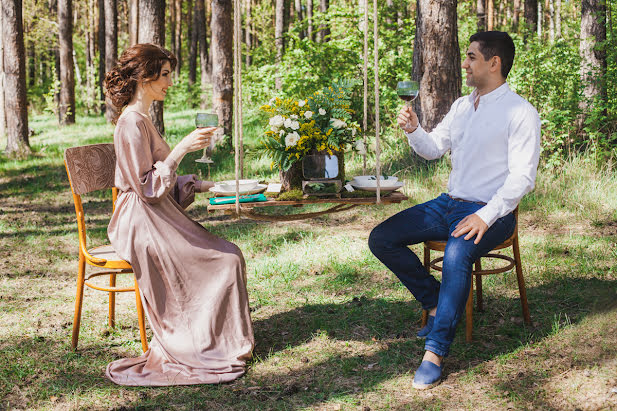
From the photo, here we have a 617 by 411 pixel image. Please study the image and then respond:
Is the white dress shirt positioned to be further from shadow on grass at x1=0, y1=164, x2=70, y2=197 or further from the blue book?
shadow on grass at x1=0, y1=164, x2=70, y2=197

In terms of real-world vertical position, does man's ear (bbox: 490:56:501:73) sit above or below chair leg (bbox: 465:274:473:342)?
above

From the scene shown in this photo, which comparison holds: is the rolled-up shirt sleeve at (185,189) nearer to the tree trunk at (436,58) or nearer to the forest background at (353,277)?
the forest background at (353,277)

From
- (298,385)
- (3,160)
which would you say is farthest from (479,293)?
(3,160)

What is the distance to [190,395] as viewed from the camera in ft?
10.5

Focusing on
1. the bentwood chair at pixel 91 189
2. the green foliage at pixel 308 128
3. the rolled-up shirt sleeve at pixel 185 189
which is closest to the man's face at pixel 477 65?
the green foliage at pixel 308 128

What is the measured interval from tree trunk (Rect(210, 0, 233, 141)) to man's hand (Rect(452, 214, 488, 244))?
7.96m

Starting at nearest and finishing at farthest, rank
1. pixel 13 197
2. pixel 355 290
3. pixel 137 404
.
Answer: pixel 137 404 → pixel 355 290 → pixel 13 197

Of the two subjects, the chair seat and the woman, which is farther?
the chair seat

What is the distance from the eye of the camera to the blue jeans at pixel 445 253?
3.20 metres

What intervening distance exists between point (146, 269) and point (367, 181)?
134cm

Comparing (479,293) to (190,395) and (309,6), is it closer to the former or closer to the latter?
Answer: (190,395)

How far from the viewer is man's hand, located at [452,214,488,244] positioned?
3158 mm

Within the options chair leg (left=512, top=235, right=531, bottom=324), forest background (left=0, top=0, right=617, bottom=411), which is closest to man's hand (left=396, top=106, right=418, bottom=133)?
forest background (left=0, top=0, right=617, bottom=411)

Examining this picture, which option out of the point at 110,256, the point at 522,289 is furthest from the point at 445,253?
the point at 110,256
